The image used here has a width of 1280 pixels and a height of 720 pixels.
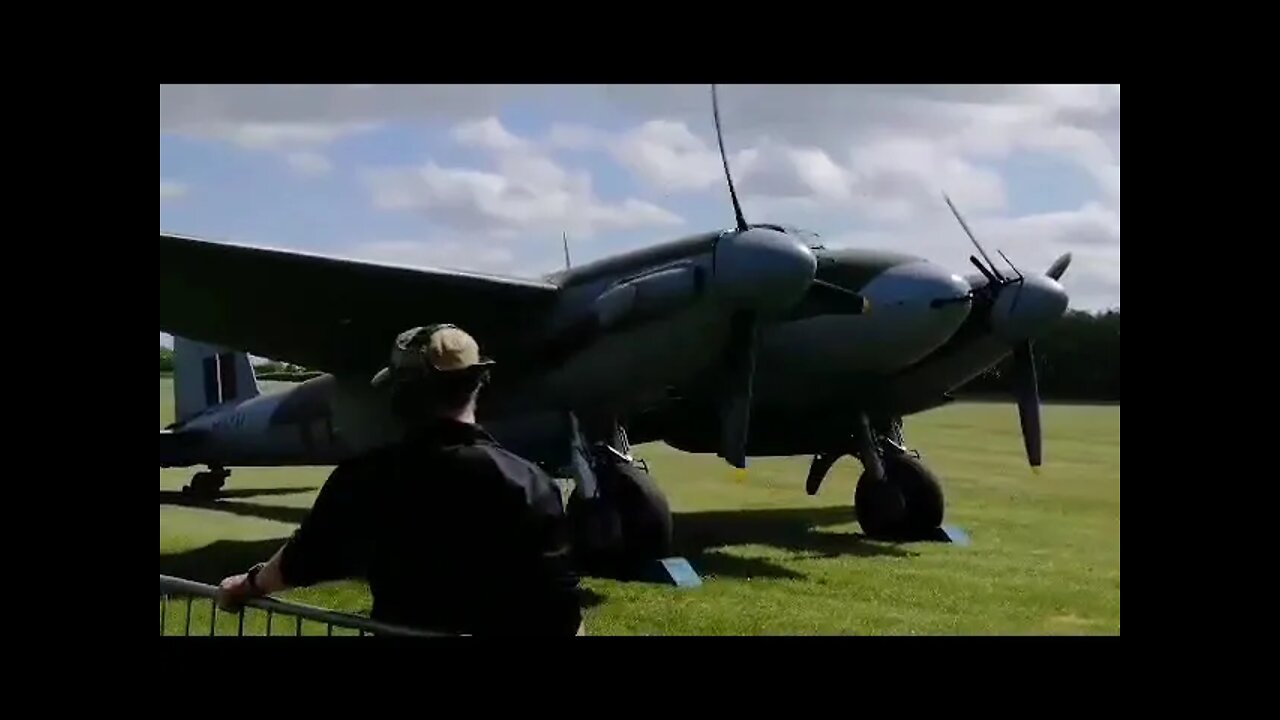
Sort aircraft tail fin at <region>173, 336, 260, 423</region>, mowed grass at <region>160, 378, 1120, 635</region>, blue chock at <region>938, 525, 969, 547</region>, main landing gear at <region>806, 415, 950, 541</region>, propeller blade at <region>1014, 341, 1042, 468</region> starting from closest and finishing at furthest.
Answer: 1. mowed grass at <region>160, 378, 1120, 635</region>
2. propeller blade at <region>1014, 341, 1042, 468</region>
3. blue chock at <region>938, 525, 969, 547</region>
4. main landing gear at <region>806, 415, 950, 541</region>
5. aircraft tail fin at <region>173, 336, 260, 423</region>

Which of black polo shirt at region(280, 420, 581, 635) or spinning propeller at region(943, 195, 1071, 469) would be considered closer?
black polo shirt at region(280, 420, 581, 635)

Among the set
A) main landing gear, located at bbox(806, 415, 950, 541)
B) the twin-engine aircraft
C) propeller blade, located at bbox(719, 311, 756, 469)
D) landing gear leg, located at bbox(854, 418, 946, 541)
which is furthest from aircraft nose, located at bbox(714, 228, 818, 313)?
landing gear leg, located at bbox(854, 418, 946, 541)

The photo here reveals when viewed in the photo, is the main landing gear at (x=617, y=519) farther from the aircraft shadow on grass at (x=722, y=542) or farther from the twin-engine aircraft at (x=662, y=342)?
the aircraft shadow on grass at (x=722, y=542)

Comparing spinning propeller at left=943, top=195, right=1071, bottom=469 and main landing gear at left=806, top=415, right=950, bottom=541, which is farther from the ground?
spinning propeller at left=943, top=195, right=1071, bottom=469

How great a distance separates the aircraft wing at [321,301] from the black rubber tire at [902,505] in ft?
16.8

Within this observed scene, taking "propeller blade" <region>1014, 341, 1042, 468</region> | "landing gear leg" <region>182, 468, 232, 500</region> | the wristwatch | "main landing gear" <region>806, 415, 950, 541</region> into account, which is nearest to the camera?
the wristwatch

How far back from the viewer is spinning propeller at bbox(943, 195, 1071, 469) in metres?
11.8

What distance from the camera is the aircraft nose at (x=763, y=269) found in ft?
28.4

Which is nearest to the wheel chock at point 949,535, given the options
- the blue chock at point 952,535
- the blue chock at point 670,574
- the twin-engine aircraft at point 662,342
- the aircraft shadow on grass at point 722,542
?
the blue chock at point 952,535

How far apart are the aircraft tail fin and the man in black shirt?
47.0ft

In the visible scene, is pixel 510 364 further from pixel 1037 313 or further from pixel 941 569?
pixel 1037 313

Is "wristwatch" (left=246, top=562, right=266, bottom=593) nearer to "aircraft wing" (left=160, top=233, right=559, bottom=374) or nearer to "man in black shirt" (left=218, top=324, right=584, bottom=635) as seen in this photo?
"man in black shirt" (left=218, top=324, right=584, bottom=635)

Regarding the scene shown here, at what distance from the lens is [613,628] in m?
7.95

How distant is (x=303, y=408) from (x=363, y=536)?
38.0 feet
